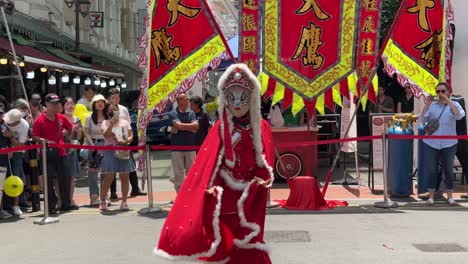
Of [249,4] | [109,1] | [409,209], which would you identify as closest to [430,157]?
[409,209]

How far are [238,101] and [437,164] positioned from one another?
5766 mm

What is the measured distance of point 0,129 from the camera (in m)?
10.2

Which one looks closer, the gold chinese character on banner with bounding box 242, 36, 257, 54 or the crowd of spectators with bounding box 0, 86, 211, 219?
the gold chinese character on banner with bounding box 242, 36, 257, 54

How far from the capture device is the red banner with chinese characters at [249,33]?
10.2m

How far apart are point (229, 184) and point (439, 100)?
556cm

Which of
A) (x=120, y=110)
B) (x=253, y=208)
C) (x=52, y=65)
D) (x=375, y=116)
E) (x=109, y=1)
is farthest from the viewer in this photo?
(x=109, y=1)

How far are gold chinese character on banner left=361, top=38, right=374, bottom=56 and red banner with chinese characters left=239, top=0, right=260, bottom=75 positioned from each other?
1489 millimetres

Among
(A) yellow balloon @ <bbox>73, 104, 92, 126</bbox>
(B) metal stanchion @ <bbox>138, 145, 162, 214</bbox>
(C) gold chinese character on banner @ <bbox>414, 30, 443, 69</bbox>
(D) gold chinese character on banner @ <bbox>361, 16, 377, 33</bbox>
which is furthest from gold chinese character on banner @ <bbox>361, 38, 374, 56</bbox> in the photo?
(A) yellow balloon @ <bbox>73, 104, 92, 126</bbox>

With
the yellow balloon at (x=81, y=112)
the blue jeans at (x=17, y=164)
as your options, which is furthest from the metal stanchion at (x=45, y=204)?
the yellow balloon at (x=81, y=112)

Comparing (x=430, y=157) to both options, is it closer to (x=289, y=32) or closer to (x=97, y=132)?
(x=289, y=32)

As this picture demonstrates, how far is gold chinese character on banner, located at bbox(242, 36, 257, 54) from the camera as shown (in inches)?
401

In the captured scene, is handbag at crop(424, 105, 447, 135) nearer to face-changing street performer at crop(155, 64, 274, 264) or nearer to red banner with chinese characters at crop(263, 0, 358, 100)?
red banner with chinese characters at crop(263, 0, 358, 100)

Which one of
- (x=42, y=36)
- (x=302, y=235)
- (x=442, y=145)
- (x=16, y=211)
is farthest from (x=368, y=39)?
(x=42, y=36)

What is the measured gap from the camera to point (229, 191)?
18.6 feet
